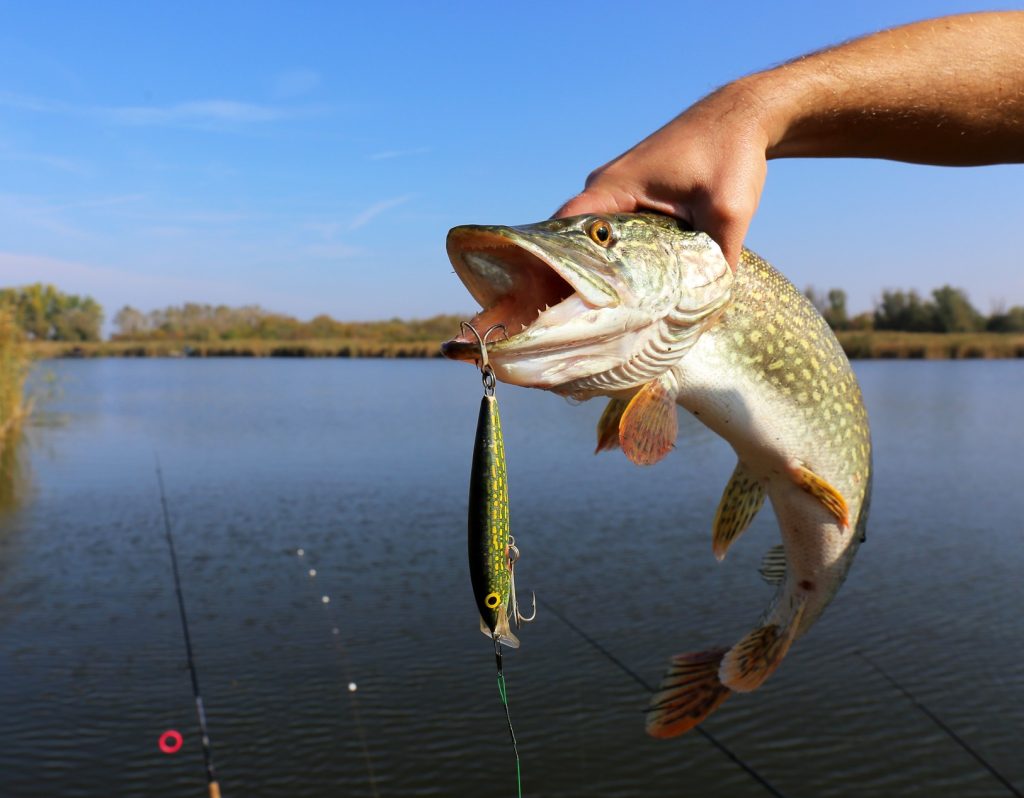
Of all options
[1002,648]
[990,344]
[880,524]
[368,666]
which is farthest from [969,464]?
[990,344]

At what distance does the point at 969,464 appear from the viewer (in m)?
16.5

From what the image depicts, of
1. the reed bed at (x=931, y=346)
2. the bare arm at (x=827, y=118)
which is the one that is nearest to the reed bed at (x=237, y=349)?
the reed bed at (x=931, y=346)

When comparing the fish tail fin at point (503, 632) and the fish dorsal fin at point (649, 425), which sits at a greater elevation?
the fish dorsal fin at point (649, 425)

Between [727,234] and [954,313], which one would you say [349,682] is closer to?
[727,234]

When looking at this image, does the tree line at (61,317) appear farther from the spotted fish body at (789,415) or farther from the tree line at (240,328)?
the spotted fish body at (789,415)

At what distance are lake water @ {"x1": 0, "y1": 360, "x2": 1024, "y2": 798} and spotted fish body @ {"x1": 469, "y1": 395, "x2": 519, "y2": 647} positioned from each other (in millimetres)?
5495

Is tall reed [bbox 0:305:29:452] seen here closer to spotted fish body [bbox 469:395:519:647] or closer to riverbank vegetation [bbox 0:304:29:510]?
riverbank vegetation [bbox 0:304:29:510]

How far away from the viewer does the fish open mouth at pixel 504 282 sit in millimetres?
1352

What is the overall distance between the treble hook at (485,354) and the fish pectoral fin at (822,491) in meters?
0.93

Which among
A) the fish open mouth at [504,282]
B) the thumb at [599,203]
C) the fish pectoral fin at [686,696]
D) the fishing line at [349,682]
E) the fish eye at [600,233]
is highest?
the thumb at [599,203]

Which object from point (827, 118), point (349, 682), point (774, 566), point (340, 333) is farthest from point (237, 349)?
point (827, 118)

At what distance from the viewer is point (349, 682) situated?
7648 millimetres

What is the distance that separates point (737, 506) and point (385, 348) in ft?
174

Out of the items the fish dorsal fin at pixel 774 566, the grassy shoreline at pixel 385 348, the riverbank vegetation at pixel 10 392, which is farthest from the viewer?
the grassy shoreline at pixel 385 348
